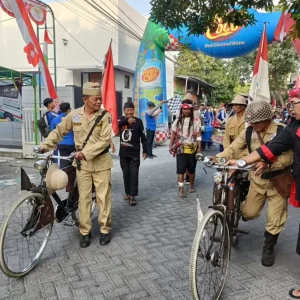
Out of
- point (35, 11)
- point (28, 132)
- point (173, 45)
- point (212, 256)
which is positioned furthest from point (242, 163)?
point (173, 45)

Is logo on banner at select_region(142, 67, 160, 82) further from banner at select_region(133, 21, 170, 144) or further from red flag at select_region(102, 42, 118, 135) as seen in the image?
red flag at select_region(102, 42, 118, 135)

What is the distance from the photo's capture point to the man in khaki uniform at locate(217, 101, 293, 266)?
2994mm

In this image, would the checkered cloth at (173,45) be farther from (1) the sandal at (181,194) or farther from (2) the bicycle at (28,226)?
(2) the bicycle at (28,226)

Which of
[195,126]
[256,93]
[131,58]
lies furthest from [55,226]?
[131,58]

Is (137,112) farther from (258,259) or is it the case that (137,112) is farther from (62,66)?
(258,259)

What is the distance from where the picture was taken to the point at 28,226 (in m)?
3.01

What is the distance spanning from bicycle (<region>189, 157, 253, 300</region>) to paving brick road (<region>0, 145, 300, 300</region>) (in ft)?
0.69

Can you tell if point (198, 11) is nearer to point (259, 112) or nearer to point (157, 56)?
point (259, 112)

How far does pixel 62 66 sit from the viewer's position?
14867 millimetres

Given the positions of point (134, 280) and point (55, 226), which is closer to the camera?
point (134, 280)

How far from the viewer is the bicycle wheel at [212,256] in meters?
2.38

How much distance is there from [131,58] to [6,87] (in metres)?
8.24

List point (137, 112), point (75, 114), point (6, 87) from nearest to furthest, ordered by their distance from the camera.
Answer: point (75, 114) → point (6, 87) → point (137, 112)

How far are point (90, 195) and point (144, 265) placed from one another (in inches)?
37.2
